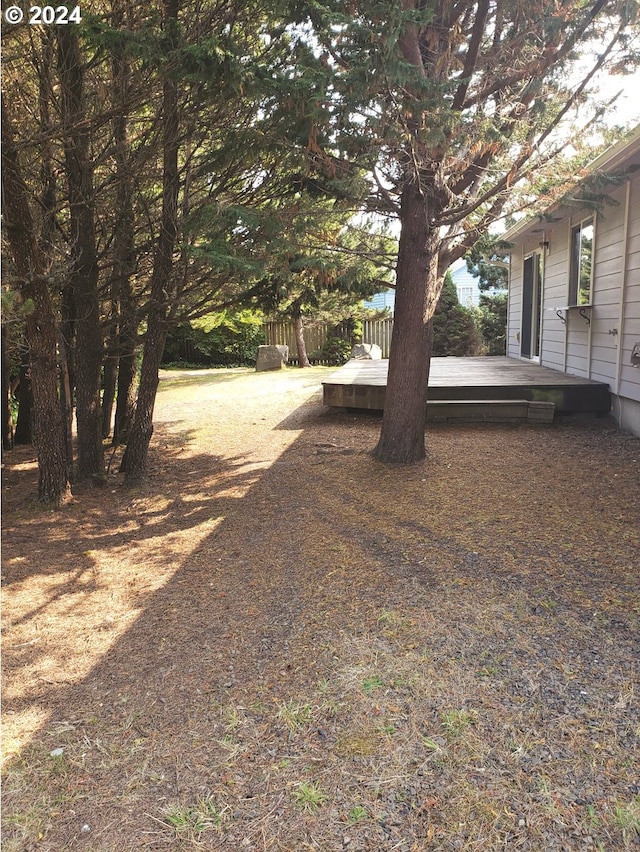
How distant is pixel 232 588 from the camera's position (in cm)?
372

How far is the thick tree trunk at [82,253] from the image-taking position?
4.80 meters

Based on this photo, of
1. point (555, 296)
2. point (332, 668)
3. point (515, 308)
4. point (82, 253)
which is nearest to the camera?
point (332, 668)

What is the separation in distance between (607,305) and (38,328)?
6410mm

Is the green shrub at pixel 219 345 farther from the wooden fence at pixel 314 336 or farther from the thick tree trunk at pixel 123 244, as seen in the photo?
the thick tree trunk at pixel 123 244

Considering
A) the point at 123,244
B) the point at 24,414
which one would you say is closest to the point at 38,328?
the point at 123,244

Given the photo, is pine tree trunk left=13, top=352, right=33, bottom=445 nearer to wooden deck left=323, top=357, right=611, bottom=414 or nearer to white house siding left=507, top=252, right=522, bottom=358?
wooden deck left=323, top=357, right=611, bottom=414

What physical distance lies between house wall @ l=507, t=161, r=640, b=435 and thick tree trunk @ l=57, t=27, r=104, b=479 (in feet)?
16.2

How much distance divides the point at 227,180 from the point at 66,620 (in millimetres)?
4200

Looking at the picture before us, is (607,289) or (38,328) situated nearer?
(38,328)

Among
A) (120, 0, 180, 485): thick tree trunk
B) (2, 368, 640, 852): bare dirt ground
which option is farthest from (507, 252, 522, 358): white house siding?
(120, 0, 180, 485): thick tree trunk

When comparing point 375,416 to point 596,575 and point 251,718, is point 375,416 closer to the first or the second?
point 596,575

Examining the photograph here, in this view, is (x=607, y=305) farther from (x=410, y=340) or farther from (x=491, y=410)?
(x=410, y=340)

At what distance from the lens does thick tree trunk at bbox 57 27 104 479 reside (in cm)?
480

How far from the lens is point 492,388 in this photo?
27.0ft
